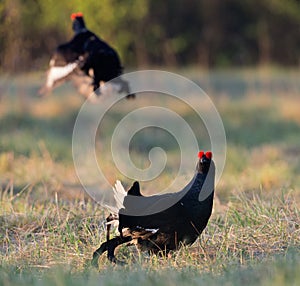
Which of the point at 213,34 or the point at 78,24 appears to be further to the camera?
the point at 213,34

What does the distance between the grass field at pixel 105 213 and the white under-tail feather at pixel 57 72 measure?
86 cm

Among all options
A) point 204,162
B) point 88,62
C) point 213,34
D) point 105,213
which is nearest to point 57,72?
point 88,62

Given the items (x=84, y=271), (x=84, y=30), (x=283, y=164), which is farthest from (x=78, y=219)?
(x=283, y=164)

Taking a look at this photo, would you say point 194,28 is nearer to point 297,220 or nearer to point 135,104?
point 135,104

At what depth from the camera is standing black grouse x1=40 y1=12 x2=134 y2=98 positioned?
7238mm

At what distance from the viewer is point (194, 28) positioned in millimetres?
21656

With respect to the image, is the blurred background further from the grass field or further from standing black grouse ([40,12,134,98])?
standing black grouse ([40,12,134,98])

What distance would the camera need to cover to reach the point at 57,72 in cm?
746

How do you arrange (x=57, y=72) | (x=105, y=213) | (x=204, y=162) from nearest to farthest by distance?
(x=204, y=162) < (x=105, y=213) < (x=57, y=72)

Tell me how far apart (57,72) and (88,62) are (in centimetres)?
43

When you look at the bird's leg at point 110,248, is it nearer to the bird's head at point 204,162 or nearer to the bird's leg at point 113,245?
the bird's leg at point 113,245

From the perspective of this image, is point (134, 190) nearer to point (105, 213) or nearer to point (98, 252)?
point (98, 252)

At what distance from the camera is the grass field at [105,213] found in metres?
3.62

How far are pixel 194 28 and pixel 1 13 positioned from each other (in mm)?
13472
